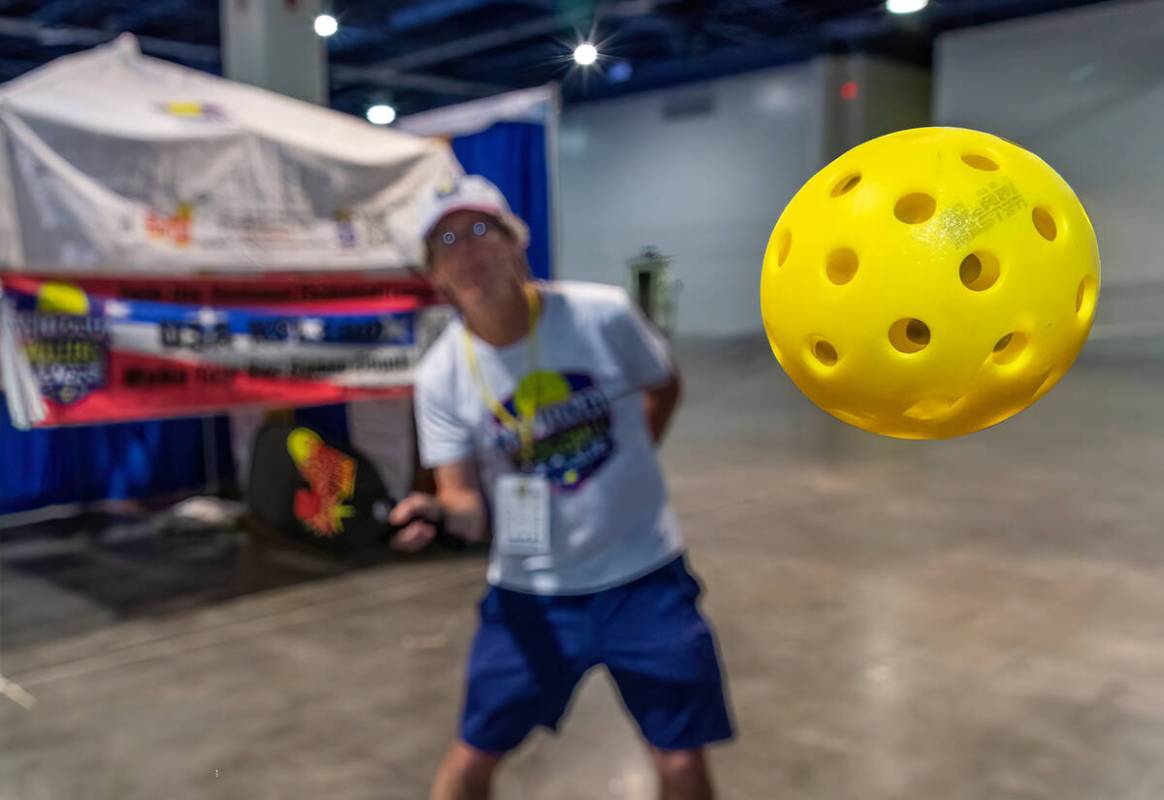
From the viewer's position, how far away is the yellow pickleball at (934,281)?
54cm

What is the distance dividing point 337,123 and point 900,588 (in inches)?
122

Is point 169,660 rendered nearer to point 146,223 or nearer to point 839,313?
point 146,223

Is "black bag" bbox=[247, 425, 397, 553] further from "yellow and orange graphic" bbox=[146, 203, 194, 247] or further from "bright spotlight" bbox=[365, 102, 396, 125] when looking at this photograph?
"bright spotlight" bbox=[365, 102, 396, 125]

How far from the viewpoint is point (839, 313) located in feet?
1.82

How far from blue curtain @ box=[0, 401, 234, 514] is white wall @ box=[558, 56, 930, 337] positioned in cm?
476

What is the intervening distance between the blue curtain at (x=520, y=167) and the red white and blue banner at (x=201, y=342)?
2.04ft

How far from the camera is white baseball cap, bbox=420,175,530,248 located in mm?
1713

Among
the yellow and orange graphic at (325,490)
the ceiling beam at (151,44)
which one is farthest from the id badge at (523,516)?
the ceiling beam at (151,44)

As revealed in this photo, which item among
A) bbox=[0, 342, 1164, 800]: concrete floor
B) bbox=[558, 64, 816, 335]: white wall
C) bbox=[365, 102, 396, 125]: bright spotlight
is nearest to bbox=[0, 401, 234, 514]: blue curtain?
bbox=[0, 342, 1164, 800]: concrete floor

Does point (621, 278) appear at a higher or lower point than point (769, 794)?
higher

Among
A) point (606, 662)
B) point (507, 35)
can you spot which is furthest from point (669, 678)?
point (507, 35)

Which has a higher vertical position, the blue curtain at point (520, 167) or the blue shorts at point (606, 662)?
the blue curtain at point (520, 167)

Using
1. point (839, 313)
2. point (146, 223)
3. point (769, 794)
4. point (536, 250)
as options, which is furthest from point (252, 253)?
point (839, 313)

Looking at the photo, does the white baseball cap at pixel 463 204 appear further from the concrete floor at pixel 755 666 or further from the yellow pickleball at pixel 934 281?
the yellow pickleball at pixel 934 281
